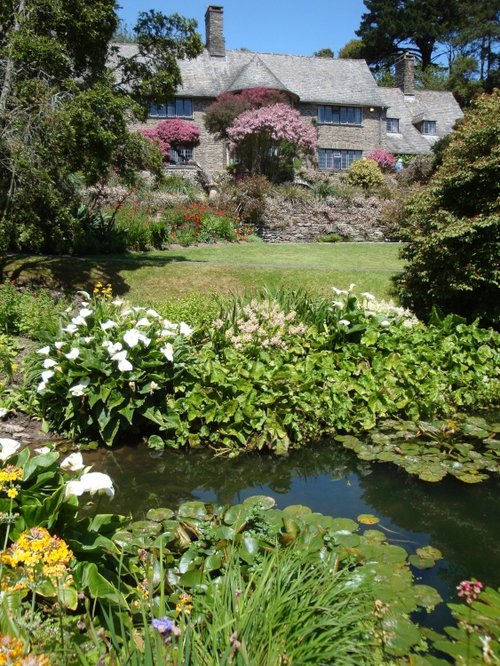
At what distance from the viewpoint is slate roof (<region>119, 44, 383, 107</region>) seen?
34.2m

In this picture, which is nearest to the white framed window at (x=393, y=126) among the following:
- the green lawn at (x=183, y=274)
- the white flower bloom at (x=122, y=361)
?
the green lawn at (x=183, y=274)

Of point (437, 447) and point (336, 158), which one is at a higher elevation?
point (336, 158)

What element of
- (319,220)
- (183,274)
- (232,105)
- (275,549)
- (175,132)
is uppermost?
(232,105)

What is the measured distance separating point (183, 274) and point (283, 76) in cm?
2911

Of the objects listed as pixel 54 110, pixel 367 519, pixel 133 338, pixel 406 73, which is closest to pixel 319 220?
pixel 54 110

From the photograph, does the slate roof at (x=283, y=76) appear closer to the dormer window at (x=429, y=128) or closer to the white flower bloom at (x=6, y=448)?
the dormer window at (x=429, y=128)

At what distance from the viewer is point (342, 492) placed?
17.5 feet

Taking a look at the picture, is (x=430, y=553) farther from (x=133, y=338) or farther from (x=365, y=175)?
(x=365, y=175)

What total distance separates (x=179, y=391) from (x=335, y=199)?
18.9m

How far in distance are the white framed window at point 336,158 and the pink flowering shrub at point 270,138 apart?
5619 millimetres

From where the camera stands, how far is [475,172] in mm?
9758

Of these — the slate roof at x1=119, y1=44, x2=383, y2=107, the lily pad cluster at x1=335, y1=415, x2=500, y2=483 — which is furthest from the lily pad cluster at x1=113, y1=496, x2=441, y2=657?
the slate roof at x1=119, y1=44, x2=383, y2=107

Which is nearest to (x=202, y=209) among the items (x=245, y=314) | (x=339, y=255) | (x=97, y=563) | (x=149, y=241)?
(x=149, y=241)

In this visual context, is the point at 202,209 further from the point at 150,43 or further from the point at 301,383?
the point at 301,383
